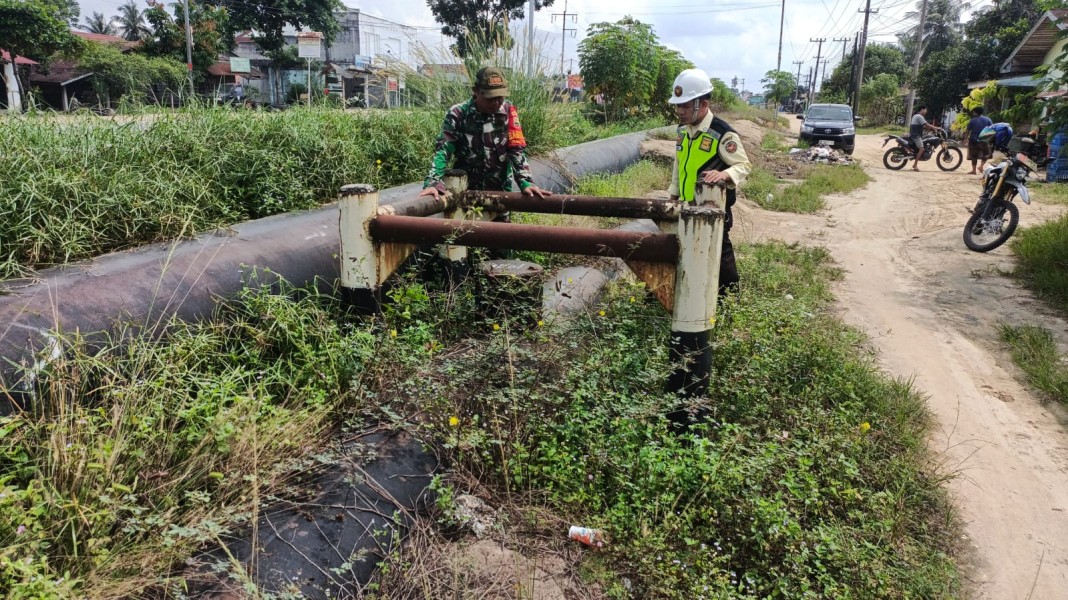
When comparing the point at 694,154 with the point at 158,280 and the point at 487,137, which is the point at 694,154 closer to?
the point at 487,137

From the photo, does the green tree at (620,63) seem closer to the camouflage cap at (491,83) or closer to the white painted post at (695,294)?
the camouflage cap at (491,83)

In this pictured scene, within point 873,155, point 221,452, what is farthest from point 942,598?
point 873,155

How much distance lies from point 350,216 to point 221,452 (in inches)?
36.6

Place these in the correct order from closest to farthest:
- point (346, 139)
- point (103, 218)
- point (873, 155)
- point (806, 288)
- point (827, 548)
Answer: point (827, 548) < point (103, 218) < point (346, 139) < point (806, 288) < point (873, 155)

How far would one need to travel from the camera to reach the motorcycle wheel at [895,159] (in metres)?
16.8

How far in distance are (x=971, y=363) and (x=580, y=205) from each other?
9.94 feet

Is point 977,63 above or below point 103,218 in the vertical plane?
above

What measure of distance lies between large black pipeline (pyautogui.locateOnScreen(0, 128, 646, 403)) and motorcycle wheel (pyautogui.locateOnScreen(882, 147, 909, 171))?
16.4 m

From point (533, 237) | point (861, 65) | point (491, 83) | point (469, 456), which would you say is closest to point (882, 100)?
point (861, 65)

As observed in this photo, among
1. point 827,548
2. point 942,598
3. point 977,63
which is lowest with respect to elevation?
point 942,598

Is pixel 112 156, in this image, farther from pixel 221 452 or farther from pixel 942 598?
pixel 942 598

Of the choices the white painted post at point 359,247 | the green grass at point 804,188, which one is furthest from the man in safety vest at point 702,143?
the green grass at point 804,188

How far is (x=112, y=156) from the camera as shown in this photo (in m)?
3.52

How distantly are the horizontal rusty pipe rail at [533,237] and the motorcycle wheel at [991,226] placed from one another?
6.90 metres
